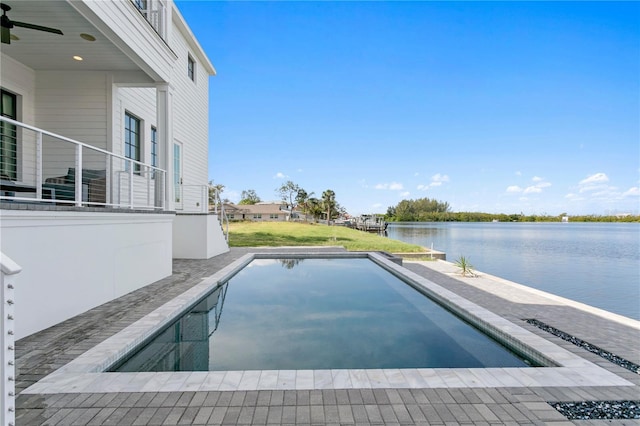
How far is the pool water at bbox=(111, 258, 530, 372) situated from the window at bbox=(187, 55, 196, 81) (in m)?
9.30

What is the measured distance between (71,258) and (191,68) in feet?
35.5

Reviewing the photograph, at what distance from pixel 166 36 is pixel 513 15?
60.1 ft

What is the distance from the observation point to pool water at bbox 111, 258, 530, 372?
3633 millimetres

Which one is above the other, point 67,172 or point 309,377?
point 67,172

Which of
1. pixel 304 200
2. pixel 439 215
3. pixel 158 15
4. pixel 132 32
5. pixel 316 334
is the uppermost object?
pixel 158 15

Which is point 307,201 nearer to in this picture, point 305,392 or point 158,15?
point 158,15

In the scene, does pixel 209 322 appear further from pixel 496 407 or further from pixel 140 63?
pixel 140 63

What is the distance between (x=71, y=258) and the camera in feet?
14.5

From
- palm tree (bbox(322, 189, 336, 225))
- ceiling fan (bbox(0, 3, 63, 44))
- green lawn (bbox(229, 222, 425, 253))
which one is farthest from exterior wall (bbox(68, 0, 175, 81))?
palm tree (bbox(322, 189, 336, 225))

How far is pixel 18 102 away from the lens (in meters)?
6.74

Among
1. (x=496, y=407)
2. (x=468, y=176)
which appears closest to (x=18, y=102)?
(x=496, y=407)

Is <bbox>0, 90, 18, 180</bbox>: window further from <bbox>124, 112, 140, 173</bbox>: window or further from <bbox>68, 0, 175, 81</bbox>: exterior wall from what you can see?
<bbox>68, 0, 175, 81</bbox>: exterior wall

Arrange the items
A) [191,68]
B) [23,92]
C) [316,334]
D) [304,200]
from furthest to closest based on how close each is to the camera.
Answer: [304,200] < [191,68] < [23,92] < [316,334]

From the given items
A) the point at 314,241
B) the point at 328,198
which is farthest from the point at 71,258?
the point at 328,198
